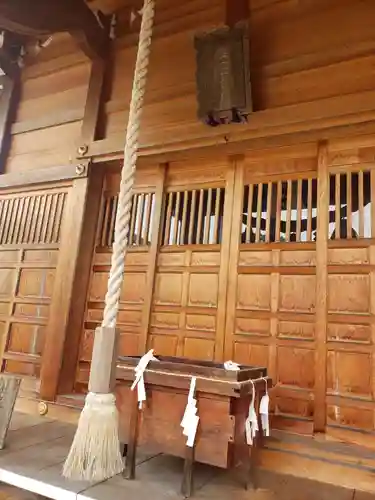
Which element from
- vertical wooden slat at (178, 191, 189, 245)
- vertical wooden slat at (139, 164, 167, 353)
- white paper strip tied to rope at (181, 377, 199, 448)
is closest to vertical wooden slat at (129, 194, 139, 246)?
vertical wooden slat at (139, 164, 167, 353)

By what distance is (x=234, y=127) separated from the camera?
8.82ft

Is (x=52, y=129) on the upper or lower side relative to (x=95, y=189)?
upper

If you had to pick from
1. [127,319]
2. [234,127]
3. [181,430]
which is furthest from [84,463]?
[234,127]

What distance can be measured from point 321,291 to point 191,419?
1190 millimetres

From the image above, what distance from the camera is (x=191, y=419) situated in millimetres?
1697

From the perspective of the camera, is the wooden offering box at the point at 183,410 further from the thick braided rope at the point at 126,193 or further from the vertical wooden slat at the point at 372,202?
the vertical wooden slat at the point at 372,202

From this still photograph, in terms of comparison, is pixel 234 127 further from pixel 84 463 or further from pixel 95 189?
pixel 84 463

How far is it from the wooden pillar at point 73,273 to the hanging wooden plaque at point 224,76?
Result: 109 cm

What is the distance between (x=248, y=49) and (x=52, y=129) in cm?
201

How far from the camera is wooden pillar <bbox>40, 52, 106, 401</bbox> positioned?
3.00 meters

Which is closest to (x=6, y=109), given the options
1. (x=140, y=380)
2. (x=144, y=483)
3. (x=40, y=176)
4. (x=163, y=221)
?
(x=40, y=176)

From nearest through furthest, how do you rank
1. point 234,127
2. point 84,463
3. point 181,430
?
point 84,463 < point 181,430 < point 234,127

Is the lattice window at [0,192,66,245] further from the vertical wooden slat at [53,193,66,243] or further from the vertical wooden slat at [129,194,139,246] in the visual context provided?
the vertical wooden slat at [129,194,139,246]

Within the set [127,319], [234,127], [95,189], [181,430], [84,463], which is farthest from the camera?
[95,189]
